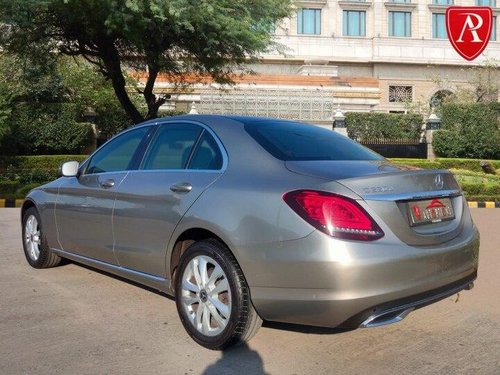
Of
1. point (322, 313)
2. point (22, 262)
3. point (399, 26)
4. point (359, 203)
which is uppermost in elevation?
point (399, 26)

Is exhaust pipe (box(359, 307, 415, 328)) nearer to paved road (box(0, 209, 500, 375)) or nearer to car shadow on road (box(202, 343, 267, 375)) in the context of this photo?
paved road (box(0, 209, 500, 375))

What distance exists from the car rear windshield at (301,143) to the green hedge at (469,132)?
2672cm

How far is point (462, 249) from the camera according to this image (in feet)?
11.3

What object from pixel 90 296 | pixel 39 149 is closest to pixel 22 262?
pixel 90 296

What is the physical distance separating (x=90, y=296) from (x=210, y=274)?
1.74 metres

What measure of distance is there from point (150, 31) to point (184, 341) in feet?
46.5

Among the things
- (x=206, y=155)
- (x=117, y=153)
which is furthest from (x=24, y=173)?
(x=206, y=155)

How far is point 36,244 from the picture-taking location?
5738 mm

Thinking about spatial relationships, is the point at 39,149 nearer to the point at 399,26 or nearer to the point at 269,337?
the point at 269,337

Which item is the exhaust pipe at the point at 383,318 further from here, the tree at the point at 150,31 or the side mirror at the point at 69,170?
the tree at the point at 150,31

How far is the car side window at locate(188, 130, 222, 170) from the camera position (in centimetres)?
374

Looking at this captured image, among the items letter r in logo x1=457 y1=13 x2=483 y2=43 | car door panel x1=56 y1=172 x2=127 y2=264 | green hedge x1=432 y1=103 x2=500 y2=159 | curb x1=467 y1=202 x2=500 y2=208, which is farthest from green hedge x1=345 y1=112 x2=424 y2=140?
car door panel x1=56 y1=172 x2=127 y2=264

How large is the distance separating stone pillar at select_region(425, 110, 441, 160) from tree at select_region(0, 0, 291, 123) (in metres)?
14.2

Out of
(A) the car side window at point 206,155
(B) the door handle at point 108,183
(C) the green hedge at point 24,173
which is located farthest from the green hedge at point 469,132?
(A) the car side window at point 206,155
